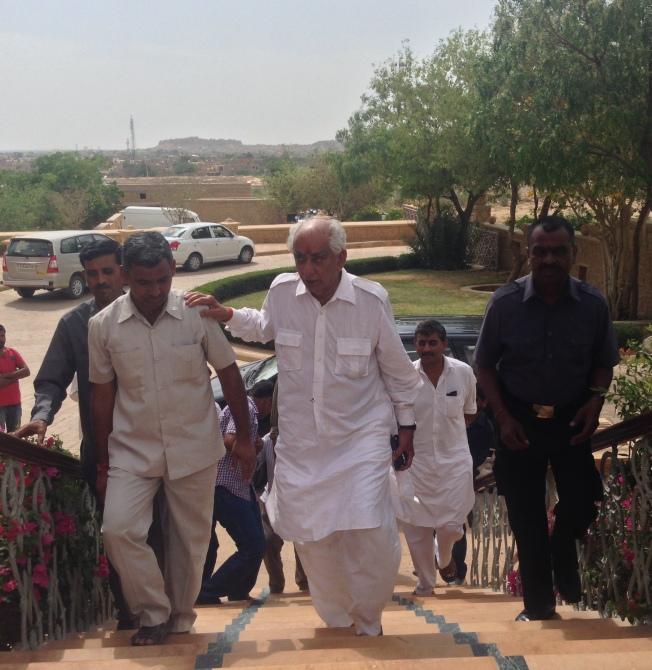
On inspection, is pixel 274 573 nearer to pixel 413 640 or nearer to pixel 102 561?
pixel 102 561

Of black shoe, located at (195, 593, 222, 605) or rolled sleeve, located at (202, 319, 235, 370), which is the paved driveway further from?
rolled sleeve, located at (202, 319, 235, 370)

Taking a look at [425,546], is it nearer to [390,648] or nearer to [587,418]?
[587,418]

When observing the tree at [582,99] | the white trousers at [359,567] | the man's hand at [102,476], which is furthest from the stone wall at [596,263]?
the man's hand at [102,476]

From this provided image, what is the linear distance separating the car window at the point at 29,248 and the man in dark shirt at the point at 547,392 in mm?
19202

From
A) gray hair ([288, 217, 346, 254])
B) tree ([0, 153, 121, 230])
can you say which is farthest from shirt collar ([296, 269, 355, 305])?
tree ([0, 153, 121, 230])

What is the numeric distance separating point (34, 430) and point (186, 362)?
69cm

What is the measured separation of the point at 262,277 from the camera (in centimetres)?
2389

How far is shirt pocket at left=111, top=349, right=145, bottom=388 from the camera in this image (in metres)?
3.95

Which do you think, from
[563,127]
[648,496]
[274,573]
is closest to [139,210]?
[563,127]

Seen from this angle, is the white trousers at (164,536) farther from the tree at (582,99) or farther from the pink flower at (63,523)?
the tree at (582,99)

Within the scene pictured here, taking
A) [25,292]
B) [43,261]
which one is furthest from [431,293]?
[25,292]

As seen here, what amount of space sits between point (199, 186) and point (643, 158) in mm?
54799

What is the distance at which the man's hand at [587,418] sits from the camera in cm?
412

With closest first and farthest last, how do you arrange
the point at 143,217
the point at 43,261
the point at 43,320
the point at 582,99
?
the point at 582,99 → the point at 43,320 → the point at 43,261 → the point at 143,217
